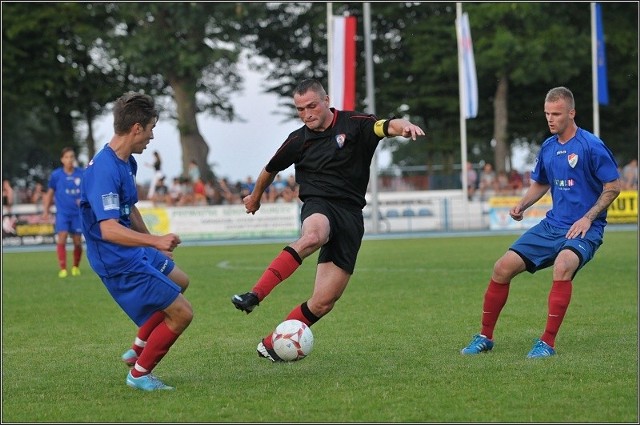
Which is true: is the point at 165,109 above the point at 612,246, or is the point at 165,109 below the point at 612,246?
above

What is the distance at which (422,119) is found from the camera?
159 ft

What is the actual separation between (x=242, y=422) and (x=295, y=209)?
24.7 m

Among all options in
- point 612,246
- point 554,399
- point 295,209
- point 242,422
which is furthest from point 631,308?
point 295,209

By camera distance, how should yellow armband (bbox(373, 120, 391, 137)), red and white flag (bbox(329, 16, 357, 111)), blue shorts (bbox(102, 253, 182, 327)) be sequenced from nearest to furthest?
blue shorts (bbox(102, 253, 182, 327))
yellow armband (bbox(373, 120, 391, 137))
red and white flag (bbox(329, 16, 357, 111))

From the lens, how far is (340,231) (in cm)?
793

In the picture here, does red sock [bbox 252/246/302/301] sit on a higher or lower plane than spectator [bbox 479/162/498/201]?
lower

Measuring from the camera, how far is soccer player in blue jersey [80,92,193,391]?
6.71 meters

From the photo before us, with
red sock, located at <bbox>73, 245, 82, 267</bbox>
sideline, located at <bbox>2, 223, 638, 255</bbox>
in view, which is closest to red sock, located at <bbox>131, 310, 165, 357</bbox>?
red sock, located at <bbox>73, 245, 82, 267</bbox>

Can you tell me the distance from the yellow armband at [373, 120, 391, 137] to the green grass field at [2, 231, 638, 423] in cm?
167

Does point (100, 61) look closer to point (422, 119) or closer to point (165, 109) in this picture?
point (165, 109)

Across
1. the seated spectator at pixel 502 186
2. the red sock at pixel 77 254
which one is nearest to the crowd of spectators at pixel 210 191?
the seated spectator at pixel 502 186

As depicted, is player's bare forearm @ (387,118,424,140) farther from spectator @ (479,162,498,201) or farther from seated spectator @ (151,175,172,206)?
spectator @ (479,162,498,201)

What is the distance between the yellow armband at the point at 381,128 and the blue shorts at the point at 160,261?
177 centimetres

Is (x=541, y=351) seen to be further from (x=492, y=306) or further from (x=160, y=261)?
(x=160, y=261)
